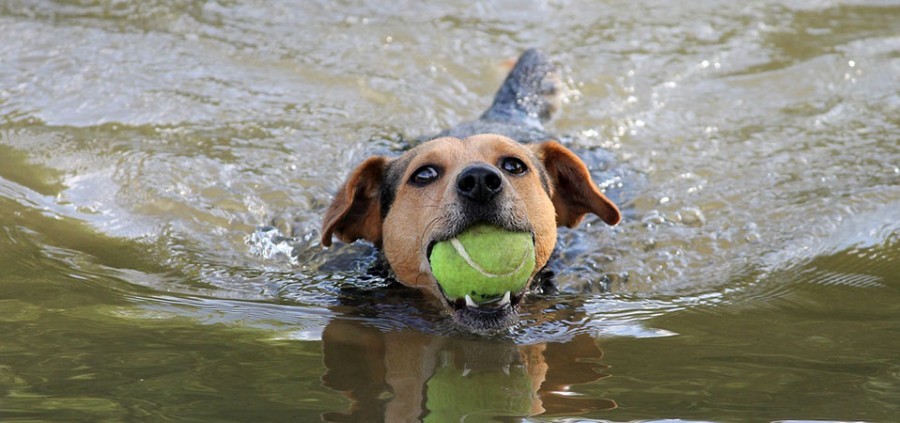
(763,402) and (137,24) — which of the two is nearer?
(763,402)

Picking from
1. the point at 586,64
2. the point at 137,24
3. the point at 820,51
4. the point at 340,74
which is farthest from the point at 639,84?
the point at 137,24

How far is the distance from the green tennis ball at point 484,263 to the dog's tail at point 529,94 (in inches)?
118

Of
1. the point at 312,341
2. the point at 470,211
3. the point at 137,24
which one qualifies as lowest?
the point at 312,341

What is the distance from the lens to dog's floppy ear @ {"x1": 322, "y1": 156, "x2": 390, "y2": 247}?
4.87 meters

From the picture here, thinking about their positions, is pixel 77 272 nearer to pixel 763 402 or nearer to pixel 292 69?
pixel 763 402

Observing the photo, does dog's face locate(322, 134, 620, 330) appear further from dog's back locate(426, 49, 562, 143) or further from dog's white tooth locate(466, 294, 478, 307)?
dog's back locate(426, 49, 562, 143)

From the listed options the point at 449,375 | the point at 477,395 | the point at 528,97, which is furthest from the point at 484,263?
the point at 528,97

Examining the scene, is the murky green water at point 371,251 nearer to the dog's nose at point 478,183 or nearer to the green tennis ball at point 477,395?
the green tennis ball at point 477,395

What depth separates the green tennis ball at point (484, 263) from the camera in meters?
3.92

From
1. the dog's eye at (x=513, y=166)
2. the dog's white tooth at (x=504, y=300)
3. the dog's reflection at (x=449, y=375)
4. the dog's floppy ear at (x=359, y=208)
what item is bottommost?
the dog's reflection at (x=449, y=375)

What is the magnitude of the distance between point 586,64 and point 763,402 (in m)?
5.66

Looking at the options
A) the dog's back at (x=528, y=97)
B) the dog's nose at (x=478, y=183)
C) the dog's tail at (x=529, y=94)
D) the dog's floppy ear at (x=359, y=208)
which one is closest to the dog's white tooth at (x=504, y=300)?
the dog's nose at (x=478, y=183)

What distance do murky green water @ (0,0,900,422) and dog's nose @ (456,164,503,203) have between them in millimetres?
609

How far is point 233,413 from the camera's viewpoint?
3.06 meters
